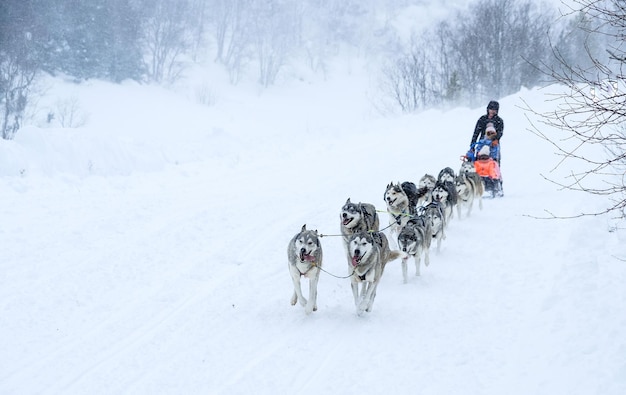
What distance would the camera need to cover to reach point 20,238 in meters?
7.46

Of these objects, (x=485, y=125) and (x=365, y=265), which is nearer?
(x=365, y=265)

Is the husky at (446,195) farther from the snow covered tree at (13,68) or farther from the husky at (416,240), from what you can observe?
the snow covered tree at (13,68)

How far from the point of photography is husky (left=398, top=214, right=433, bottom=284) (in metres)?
6.56

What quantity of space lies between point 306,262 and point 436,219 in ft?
9.55

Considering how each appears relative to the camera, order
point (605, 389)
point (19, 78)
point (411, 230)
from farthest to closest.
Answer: point (19, 78) → point (411, 230) → point (605, 389)

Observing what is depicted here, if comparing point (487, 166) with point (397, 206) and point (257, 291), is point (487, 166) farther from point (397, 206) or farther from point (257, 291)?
point (257, 291)

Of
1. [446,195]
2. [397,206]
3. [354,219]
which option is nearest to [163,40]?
[446,195]

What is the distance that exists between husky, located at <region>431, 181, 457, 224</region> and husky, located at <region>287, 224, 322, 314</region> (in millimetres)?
3494

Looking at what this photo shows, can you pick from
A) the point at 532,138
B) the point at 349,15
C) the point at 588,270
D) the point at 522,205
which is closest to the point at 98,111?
the point at 532,138

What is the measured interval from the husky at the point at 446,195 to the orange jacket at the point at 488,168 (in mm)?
2396

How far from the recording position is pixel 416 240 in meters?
6.65

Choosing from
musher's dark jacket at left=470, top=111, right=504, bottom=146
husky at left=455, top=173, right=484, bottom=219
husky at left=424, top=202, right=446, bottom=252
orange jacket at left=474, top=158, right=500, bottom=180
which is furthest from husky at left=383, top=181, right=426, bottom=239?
musher's dark jacket at left=470, top=111, right=504, bottom=146

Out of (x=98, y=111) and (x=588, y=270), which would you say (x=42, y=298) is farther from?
(x=98, y=111)

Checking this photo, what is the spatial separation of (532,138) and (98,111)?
27835 mm
